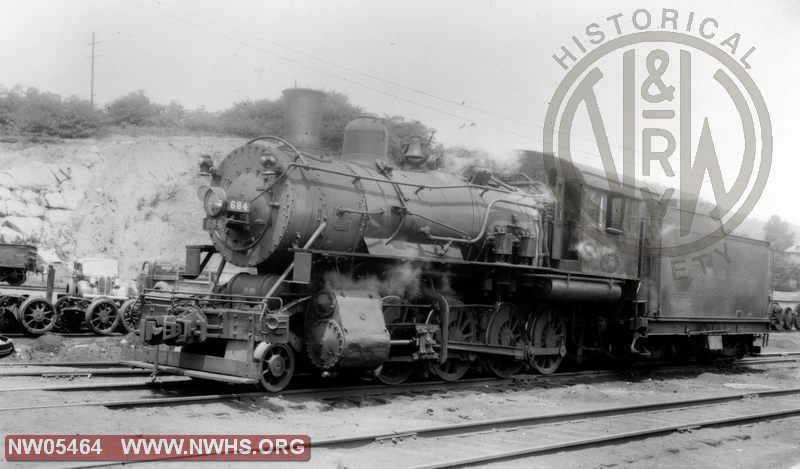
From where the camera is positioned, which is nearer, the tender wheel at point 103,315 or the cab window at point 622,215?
the cab window at point 622,215

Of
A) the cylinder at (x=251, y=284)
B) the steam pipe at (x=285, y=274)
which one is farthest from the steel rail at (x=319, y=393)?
the cylinder at (x=251, y=284)

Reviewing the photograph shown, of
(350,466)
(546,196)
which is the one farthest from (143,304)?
(546,196)

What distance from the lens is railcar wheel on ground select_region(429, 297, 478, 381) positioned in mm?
10430

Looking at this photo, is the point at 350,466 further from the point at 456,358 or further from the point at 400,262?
the point at 456,358

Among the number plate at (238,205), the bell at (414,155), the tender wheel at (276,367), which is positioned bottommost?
the tender wheel at (276,367)

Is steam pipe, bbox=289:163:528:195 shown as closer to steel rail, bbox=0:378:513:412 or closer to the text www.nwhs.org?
steel rail, bbox=0:378:513:412

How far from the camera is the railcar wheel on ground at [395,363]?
9.84m

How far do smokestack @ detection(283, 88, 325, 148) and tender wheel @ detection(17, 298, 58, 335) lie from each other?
23.5m

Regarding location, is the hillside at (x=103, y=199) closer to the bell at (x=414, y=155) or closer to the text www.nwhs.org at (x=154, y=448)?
the bell at (x=414, y=155)

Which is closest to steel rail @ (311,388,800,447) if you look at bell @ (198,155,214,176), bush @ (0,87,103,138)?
bell @ (198,155,214,176)

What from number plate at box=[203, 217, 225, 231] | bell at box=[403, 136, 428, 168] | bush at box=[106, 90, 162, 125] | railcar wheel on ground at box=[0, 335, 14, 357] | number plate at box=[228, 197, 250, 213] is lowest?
railcar wheel on ground at box=[0, 335, 14, 357]

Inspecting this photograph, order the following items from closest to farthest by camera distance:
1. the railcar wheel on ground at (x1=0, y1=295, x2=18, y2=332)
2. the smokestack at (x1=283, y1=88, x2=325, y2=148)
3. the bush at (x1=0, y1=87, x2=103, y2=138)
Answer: the railcar wheel on ground at (x1=0, y1=295, x2=18, y2=332), the bush at (x1=0, y1=87, x2=103, y2=138), the smokestack at (x1=283, y1=88, x2=325, y2=148)

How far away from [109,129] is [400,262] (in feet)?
102

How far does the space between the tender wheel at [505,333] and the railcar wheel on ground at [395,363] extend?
4.95 ft
